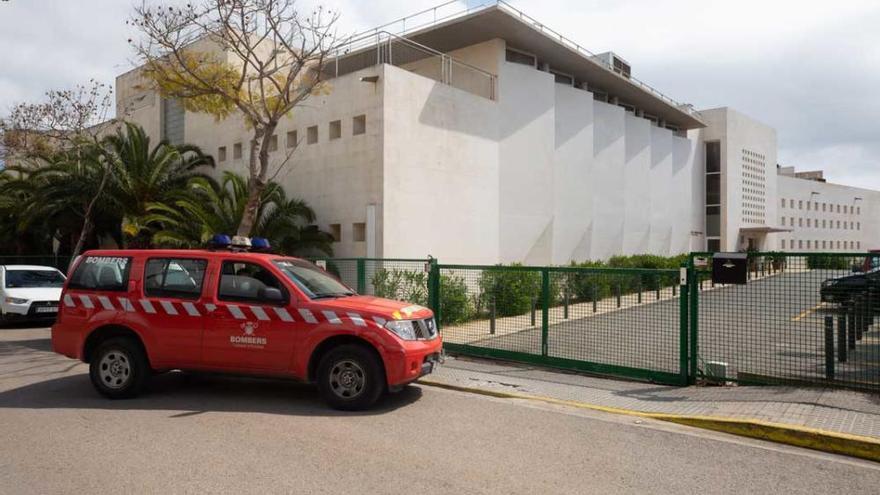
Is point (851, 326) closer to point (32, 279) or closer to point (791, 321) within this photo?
point (791, 321)

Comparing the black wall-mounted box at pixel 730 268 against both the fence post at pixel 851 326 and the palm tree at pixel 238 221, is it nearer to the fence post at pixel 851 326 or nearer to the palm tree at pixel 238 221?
the fence post at pixel 851 326

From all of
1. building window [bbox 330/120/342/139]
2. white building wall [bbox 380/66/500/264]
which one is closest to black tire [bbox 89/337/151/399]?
white building wall [bbox 380/66/500/264]

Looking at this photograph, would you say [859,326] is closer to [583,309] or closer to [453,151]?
[583,309]

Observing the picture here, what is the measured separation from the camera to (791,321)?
758 centimetres

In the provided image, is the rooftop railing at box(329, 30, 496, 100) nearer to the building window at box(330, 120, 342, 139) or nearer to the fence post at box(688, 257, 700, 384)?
the building window at box(330, 120, 342, 139)

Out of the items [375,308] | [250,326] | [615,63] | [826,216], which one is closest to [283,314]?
[250,326]

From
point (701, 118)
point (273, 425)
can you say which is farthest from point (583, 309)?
point (701, 118)

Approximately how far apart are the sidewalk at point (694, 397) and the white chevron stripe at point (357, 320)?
2.12 metres

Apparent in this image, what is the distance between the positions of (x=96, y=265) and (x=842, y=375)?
956cm

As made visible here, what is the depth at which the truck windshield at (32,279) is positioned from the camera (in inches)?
591

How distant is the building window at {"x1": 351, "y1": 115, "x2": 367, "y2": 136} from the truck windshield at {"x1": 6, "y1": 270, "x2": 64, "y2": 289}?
8840 millimetres

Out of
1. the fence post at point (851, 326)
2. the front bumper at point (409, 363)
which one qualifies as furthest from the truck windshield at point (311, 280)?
the fence post at point (851, 326)

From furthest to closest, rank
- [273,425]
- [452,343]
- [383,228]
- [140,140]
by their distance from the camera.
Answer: [140,140], [383,228], [452,343], [273,425]

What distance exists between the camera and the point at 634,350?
28.8ft
